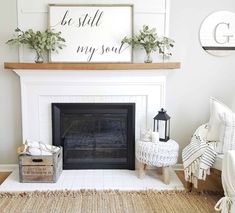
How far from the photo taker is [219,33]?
10.9 feet

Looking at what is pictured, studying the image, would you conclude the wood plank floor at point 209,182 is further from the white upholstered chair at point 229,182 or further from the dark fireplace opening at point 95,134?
the white upholstered chair at point 229,182

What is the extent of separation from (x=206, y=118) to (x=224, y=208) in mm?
1469

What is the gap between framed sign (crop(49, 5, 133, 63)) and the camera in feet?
10.5

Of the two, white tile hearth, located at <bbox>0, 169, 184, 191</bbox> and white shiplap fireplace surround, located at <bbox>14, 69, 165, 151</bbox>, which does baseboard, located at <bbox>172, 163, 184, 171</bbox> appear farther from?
white shiplap fireplace surround, located at <bbox>14, 69, 165, 151</bbox>

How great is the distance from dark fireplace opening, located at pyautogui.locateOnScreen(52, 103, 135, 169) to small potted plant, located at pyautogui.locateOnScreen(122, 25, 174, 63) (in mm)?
608

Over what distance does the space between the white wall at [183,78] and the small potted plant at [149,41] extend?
0.14 metres

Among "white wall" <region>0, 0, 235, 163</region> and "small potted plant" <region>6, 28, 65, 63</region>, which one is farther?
"white wall" <region>0, 0, 235, 163</region>

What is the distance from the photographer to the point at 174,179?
3.18 metres

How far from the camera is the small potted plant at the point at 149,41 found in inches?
123

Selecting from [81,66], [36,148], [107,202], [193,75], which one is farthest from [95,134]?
[193,75]

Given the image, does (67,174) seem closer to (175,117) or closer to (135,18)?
(175,117)

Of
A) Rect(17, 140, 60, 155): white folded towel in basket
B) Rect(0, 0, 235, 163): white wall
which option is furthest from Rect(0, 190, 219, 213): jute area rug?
Rect(0, 0, 235, 163): white wall

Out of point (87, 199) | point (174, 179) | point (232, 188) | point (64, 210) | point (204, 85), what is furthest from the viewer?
point (204, 85)

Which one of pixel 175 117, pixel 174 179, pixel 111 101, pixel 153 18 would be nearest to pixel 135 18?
pixel 153 18
